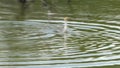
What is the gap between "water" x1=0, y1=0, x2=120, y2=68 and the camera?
22.9ft

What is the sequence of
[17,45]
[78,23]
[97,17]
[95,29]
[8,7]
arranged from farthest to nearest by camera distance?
[8,7]
[97,17]
[78,23]
[95,29]
[17,45]

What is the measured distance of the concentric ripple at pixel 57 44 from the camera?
6.93 m

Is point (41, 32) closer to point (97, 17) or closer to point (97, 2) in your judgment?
point (97, 17)

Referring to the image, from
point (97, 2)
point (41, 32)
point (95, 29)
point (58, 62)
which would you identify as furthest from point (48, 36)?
point (97, 2)

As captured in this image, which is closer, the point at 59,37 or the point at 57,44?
the point at 57,44

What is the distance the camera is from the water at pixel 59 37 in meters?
6.98

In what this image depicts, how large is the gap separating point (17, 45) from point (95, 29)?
2213mm

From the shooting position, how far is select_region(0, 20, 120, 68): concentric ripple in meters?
6.93

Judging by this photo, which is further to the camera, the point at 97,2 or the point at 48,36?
the point at 97,2

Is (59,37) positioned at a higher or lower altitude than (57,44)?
higher

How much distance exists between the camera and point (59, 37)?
8.70 m

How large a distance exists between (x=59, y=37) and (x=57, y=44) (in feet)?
2.17

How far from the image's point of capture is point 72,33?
9.10 m

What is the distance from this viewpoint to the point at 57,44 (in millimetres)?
8047
